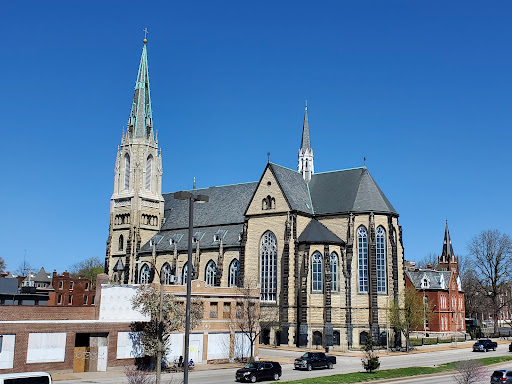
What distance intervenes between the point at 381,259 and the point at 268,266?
13.2m

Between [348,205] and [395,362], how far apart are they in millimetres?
23491

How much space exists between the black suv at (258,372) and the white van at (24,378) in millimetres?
13134

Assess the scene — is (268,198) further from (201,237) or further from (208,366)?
(208,366)

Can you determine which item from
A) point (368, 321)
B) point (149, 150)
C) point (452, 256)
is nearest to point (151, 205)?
point (149, 150)

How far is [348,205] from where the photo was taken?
229 feet

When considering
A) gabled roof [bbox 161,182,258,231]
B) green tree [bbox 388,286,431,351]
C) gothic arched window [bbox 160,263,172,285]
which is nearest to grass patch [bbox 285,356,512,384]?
green tree [bbox 388,286,431,351]

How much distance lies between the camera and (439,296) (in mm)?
88438

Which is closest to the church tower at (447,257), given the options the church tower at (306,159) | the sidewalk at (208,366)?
the sidewalk at (208,366)

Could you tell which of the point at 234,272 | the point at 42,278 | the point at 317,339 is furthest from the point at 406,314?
the point at 42,278

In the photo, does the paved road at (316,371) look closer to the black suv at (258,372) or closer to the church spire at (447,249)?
the black suv at (258,372)

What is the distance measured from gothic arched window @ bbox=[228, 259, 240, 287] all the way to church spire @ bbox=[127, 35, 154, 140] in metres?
26.0

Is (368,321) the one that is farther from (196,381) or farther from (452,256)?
(452,256)

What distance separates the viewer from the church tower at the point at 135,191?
282 feet

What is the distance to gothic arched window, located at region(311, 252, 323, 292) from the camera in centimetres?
6581
